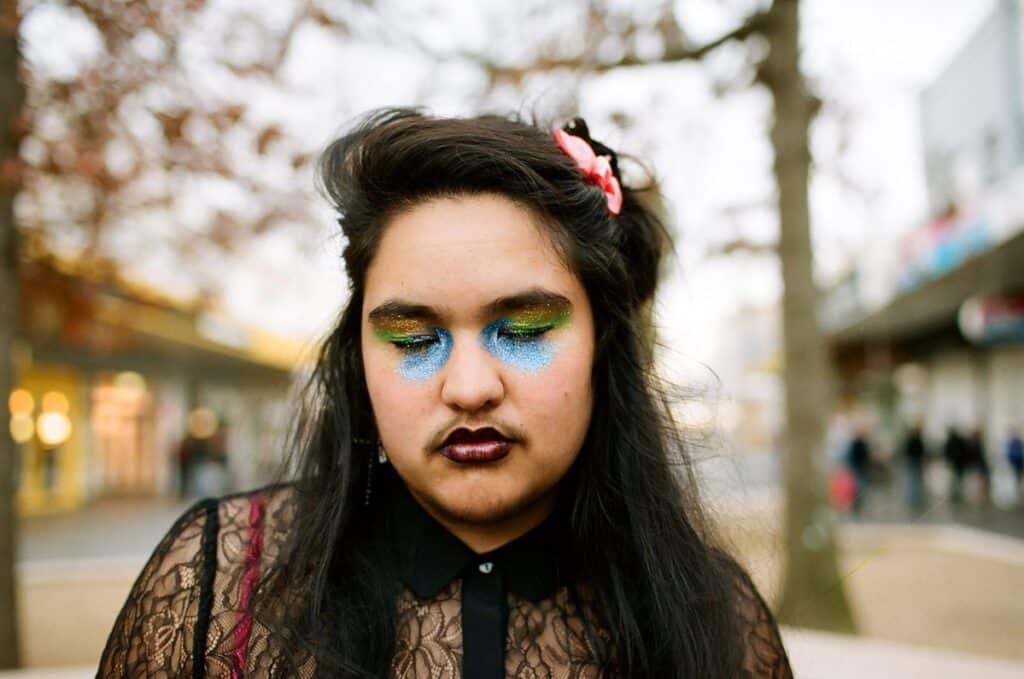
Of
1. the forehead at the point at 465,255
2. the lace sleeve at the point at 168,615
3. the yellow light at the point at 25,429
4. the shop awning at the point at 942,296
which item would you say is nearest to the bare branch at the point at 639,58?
the forehead at the point at 465,255

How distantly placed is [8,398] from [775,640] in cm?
409

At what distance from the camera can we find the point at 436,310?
4.57 ft

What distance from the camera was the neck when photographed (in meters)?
1.47

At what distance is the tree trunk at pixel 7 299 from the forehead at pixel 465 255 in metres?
3.30

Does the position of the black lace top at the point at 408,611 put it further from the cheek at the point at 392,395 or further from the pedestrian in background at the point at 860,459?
the pedestrian in background at the point at 860,459

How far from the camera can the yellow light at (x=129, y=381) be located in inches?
716

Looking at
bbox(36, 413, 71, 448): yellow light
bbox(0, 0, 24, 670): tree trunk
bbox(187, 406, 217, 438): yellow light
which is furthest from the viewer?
bbox(187, 406, 217, 438): yellow light

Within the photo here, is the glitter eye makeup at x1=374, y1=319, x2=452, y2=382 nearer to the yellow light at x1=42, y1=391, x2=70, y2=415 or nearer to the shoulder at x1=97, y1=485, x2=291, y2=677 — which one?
the shoulder at x1=97, y1=485, x2=291, y2=677

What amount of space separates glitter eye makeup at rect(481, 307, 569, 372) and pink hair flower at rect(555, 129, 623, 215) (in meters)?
0.33

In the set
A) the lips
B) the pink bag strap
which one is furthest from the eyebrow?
the pink bag strap

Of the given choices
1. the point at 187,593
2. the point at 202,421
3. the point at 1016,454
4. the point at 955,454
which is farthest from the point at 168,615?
the point at 202,421

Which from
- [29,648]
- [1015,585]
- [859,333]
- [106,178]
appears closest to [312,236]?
[106,178]

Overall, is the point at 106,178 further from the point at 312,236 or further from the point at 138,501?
the point at 138,501

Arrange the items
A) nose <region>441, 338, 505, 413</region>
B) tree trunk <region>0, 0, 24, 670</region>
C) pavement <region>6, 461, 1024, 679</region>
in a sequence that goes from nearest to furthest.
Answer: nose <region>441, 338, 505, 413</region>, pavement <region>6, 461, 1024, 679</region>, tree trunk <region>0, 0, 24, 670</region>
